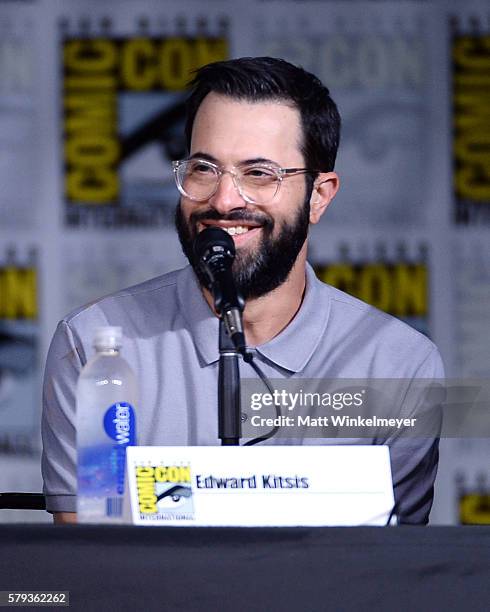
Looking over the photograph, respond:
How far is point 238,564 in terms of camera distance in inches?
40.4

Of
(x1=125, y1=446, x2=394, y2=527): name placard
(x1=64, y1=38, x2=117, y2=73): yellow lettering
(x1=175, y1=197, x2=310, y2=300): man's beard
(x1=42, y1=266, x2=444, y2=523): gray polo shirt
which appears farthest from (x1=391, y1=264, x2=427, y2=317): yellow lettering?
(x1=125, y1=446, x2=394, y2=527): name placard

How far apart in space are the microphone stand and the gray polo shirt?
33 centimetres

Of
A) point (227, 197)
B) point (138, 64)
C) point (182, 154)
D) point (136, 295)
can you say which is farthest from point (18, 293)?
point (227, 197)

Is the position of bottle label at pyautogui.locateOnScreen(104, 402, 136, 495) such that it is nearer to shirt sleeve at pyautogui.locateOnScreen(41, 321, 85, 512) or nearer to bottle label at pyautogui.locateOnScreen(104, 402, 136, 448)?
bottle label at pyautogui.locateOnScreen(104, 402, 136, 448)

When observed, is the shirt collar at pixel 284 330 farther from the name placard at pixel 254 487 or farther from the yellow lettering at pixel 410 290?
the yellow lettering at pixel 410 290

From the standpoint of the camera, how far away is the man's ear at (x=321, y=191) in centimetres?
181

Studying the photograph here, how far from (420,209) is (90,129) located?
906 millimetres

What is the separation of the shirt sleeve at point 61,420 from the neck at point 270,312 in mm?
237

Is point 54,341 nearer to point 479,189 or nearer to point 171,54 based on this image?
point 171,54

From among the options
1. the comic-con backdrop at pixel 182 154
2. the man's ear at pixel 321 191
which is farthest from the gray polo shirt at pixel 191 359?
the comic-con backdrop at pixel 182 154

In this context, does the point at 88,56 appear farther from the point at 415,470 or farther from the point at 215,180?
the point at 415,470

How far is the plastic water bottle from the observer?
1133 mm

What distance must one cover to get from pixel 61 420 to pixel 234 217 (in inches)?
15.8

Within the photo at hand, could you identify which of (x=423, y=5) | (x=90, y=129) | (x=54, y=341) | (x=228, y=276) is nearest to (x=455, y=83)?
(x=423, y=5)
